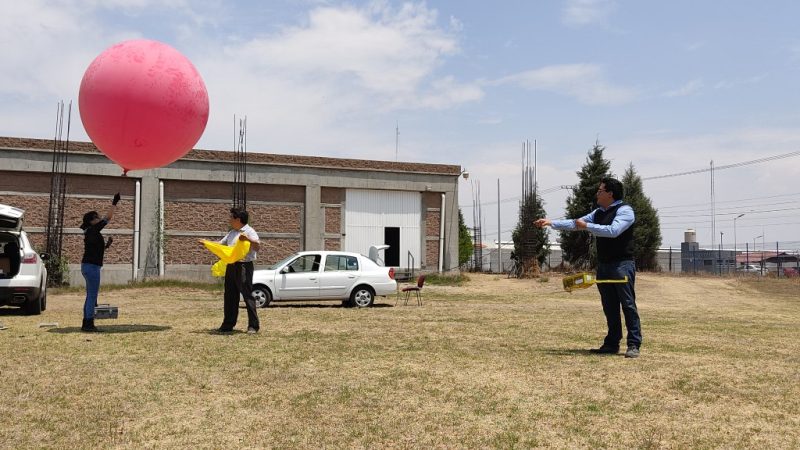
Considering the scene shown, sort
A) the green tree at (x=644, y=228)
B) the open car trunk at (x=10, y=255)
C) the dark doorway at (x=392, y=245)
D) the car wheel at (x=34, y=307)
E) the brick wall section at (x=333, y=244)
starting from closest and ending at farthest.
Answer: the open car trunk at (x=10, y=255)
the car wheel at (x=34, y=307)
the brick wall section at (x=333, y=244)
the dark doorway at (x=392, y=245)
the green tree at (x=644, y=228)

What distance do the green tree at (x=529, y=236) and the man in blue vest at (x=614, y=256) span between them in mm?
22305

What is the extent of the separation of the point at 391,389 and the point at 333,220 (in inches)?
964

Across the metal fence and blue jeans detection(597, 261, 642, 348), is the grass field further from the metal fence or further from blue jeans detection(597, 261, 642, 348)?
the metal fence

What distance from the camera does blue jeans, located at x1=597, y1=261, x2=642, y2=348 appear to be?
7.67m

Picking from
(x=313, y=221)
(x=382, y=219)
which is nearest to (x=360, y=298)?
(x=313, y=221)

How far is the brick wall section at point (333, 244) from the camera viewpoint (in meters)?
29.9

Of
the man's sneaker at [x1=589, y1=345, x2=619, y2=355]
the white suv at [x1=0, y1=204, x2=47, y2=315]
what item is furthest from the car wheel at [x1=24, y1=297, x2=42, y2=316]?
the man's sneaker at [x1=589, y1=345, x2=619, y2=355]

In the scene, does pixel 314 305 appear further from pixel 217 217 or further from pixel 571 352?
pixel 217 217

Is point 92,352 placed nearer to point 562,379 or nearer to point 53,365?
point 53,365

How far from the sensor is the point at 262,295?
53.1 ft

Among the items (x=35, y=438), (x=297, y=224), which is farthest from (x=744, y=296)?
(x=35, y=438)

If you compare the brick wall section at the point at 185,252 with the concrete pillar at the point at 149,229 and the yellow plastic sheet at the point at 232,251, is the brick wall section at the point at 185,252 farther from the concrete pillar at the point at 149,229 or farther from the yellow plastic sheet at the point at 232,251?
the yellow plastic sheet at the point at 232,251

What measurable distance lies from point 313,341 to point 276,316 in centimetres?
440

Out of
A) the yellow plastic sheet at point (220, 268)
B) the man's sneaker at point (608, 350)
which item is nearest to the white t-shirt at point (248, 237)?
the yellow plastic sheet at point (220, 268)
